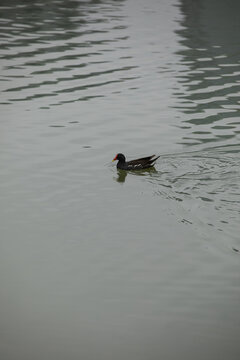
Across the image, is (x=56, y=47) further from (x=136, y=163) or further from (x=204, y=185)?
(x=204, y=185)

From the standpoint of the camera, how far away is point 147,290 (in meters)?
10.1

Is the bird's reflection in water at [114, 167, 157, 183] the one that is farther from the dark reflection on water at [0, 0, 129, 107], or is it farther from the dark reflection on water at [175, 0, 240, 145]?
the dark reflection on water at [0, 0, 129, 107]

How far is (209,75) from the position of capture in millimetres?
23531

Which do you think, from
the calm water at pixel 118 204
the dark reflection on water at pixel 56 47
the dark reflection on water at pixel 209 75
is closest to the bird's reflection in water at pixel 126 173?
the calm water at pixel 118 204

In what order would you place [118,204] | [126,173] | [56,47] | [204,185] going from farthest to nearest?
[56,47]
[126,173]
[204,185]
[118,204]

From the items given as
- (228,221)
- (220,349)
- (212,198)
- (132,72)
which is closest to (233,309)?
(220,349)

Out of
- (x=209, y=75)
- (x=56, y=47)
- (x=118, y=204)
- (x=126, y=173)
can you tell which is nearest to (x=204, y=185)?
(x=118, y=204)

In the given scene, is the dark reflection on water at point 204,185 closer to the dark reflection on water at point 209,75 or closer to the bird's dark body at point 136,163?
the bird's dark body at point 136,163

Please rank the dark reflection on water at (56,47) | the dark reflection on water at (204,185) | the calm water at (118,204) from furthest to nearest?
1. the dark reflection on water at (56,47)
2. the dark reflection on water at (204,185)
3. the calm water at (118,204)

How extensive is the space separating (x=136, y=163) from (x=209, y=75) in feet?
30.3

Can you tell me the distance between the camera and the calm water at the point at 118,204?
9.23 m

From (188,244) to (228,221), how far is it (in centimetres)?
102

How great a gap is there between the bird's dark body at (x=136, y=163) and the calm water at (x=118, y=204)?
0.66 ft

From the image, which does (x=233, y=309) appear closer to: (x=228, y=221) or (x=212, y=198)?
(x=228, y=221)
